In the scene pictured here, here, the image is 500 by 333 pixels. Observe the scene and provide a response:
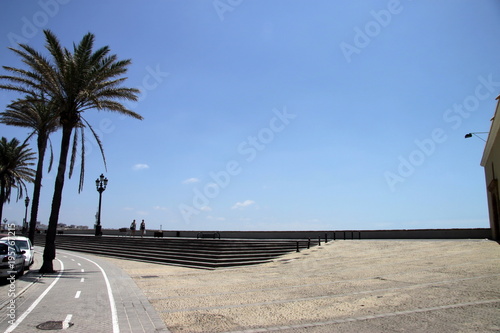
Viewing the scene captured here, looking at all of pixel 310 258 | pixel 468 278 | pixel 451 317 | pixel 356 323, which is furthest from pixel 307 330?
pixel 310 258

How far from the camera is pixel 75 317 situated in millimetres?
7871

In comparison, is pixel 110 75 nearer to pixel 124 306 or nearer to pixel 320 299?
pixel 124 306

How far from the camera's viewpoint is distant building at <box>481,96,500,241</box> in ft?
Answer: 72.5

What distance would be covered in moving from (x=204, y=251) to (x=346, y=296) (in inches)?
554

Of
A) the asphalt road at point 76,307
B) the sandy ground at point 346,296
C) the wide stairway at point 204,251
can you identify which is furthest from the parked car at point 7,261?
the wide stairway at point 204,251

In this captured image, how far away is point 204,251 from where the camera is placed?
22531mm

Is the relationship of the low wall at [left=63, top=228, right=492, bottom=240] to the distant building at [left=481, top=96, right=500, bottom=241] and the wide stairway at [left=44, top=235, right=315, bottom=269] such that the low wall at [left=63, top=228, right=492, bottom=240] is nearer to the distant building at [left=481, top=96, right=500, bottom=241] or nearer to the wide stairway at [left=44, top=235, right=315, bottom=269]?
the distant building at [left=481, top=96, right=500, bottom=241]

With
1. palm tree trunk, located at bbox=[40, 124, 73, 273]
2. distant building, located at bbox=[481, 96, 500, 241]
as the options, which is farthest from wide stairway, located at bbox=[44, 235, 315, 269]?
distant building, located at bbox=[481, 96, 500, 241]

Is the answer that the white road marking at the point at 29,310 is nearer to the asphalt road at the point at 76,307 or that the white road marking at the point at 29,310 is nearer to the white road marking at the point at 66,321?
the asphalt road at the point at 76,307

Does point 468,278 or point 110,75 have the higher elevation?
point 110,75

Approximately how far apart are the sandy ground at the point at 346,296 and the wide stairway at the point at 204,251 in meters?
3.27

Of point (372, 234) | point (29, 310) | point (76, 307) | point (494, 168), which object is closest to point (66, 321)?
point (76, 307)

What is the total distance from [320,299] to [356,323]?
255 cm

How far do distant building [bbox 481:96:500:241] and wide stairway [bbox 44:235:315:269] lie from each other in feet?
42.2
